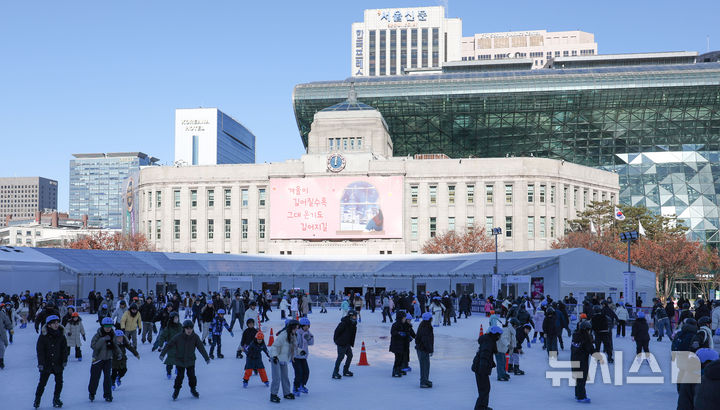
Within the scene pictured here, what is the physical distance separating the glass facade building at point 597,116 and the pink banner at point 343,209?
25.3 meters

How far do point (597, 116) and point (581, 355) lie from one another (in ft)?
313

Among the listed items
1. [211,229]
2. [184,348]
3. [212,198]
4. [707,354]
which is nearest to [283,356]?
[184,348]

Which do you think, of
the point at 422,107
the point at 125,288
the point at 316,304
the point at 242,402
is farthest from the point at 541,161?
the point at 242,402

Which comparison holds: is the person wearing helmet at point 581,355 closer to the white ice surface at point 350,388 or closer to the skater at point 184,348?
the white ice surface at point 350,388

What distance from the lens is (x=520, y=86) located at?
3930 inches

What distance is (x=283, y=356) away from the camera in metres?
13.6

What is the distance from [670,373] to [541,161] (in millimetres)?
69952

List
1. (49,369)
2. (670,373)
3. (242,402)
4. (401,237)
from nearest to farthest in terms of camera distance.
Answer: (49,369), (242,402), (670,373), (401,237)

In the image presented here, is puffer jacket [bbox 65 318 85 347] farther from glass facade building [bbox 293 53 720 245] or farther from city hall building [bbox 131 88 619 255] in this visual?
glass facade building [bbox 293 53 720 245]

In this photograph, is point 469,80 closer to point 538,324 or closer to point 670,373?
point 538,324

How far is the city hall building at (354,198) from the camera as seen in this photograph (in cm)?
8162

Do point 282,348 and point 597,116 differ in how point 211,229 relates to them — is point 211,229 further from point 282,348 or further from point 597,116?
point 282,348

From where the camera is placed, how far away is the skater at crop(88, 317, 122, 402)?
13258 millimetres

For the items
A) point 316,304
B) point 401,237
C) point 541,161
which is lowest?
point 316,304
